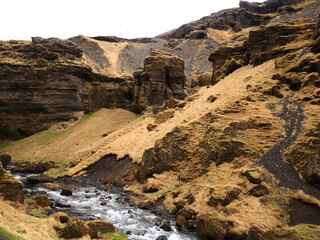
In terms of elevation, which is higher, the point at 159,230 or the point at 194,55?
the point at 194,55

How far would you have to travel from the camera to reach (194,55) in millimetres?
126188

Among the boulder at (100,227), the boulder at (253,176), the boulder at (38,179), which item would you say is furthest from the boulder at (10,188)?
the boulder at (253,176)

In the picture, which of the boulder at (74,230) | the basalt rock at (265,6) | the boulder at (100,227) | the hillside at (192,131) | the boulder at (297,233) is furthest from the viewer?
the basalt rock at (265,6)

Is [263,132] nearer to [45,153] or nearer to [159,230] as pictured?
[159,230]

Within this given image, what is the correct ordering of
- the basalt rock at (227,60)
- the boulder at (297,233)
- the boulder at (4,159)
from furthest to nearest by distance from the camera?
the basalt rock at (227,60) → the boulder at (4,159) → the boulder at (297,233)

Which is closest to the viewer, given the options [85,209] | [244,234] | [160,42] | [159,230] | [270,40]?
[244,234]

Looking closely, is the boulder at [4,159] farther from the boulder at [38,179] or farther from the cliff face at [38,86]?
the cliff face at [38,86]

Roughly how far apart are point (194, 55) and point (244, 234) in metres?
119

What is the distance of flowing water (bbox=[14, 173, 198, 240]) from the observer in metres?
18.1

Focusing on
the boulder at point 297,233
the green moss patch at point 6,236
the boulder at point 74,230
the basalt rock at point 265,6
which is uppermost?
the basalt rock at point 265,6

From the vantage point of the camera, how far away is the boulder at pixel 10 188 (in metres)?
18.4

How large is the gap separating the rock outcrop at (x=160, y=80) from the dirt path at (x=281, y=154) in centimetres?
4150

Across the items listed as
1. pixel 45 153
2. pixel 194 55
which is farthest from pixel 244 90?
pixel 194 55

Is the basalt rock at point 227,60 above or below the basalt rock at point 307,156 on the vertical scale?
above
